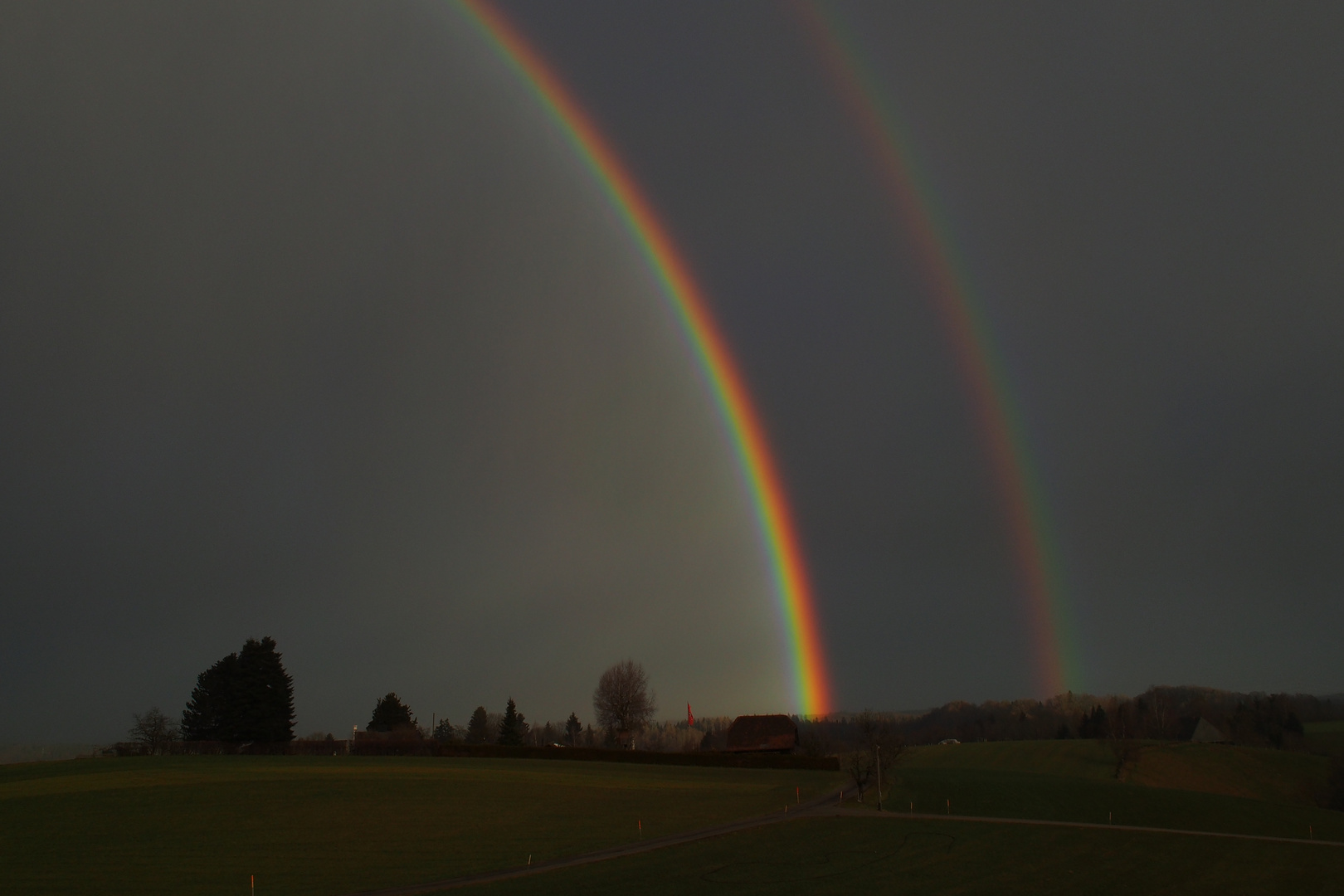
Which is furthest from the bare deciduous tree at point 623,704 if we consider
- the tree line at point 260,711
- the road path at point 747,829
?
the road path at point 747,829

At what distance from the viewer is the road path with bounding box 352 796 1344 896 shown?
28.8 m

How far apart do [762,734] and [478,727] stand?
73292 millimetres

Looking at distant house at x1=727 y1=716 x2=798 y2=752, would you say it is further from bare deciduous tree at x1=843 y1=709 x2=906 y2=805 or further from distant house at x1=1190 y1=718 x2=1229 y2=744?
distant house at x1=1190 y1=718 x2=1229 y2=744

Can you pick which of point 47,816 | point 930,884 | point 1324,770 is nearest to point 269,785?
point 47,816

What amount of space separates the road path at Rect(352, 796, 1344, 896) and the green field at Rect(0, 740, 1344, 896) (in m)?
0.97

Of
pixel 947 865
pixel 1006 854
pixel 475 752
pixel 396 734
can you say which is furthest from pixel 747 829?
pixel 396 734

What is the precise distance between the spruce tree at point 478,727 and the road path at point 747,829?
105m

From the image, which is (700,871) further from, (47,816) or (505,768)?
(505,768)

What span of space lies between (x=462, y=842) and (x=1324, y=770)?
324 ft

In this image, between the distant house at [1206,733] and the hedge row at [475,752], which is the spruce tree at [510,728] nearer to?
the hedge row at [475,752]

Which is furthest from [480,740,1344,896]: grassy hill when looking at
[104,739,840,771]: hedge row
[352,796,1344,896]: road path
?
[104,739,840,771]: hedge row

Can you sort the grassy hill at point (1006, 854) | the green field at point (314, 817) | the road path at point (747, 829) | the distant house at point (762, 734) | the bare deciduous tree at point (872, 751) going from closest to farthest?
the road path at point (747, 829), the grassy hill at point (1006, 854), the green field at point (314, 817), the bare deciduous tree at point (872, 751), the distant house at point (762, 734)

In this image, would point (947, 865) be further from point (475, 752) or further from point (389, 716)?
point (389, 716)

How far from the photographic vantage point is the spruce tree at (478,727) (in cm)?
14962
